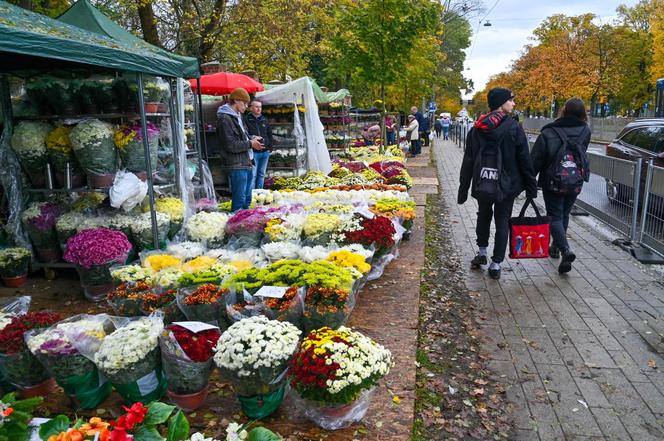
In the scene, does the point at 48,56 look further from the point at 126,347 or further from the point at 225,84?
the point at 225,84

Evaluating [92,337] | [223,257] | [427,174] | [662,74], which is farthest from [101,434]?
[662,74]

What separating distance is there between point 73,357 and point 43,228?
121 inches

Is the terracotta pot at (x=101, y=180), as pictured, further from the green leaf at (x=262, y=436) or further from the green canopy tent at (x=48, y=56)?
the green leaf at (x=262, y=436)

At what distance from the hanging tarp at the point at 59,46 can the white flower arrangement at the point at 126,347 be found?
2.18 meters

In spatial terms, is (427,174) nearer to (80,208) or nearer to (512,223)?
(512,223)

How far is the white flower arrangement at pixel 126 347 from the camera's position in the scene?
2854 mm

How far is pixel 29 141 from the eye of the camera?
17.4ft

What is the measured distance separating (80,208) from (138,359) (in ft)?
10.9

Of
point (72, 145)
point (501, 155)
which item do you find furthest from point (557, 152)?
point (72, 145)

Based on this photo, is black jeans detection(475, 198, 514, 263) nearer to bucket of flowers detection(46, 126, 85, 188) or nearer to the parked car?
the parked car

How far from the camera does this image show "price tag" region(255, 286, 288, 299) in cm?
349

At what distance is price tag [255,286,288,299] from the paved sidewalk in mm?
1720

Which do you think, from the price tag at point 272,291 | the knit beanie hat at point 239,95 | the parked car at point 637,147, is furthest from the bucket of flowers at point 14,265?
the parked car at point 637,147

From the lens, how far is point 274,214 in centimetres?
600
